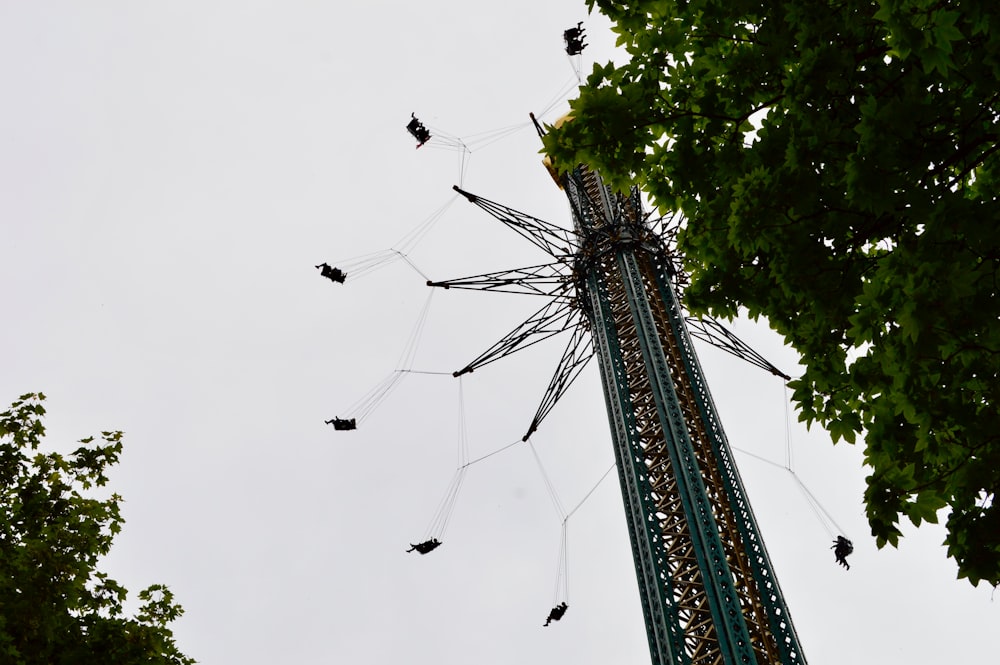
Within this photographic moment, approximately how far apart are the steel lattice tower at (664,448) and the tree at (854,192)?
7694mm

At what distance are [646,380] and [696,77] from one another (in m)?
10.5

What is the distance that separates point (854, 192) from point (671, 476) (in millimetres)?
10692

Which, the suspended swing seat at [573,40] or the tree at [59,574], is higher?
the suspended swing seat at [573,40]

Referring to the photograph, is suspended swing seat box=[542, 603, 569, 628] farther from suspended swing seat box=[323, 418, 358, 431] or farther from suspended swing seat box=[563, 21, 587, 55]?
suspended swing seat box=[563, 21, 587, 55]

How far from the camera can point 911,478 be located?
4410 mm

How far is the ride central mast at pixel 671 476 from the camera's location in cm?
1204

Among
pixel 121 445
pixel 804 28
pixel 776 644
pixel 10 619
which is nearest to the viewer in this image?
pixel 804 28

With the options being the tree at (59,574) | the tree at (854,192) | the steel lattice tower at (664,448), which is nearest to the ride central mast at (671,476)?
the steel lattice tower at (664,448)

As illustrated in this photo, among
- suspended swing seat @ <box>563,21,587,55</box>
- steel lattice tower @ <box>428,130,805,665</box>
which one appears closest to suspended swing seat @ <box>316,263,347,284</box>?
steel lattice tower @ <box>428,130,805,665</box>

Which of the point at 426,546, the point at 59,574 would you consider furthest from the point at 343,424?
the point at 59,574

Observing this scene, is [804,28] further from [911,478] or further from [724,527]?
[724,527]

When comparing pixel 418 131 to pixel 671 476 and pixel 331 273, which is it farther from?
pixel 671 476

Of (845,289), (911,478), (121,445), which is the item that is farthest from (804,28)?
(121,445)

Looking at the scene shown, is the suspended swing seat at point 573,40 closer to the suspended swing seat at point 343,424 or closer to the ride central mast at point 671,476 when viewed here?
the ride central mast at point 671,476
